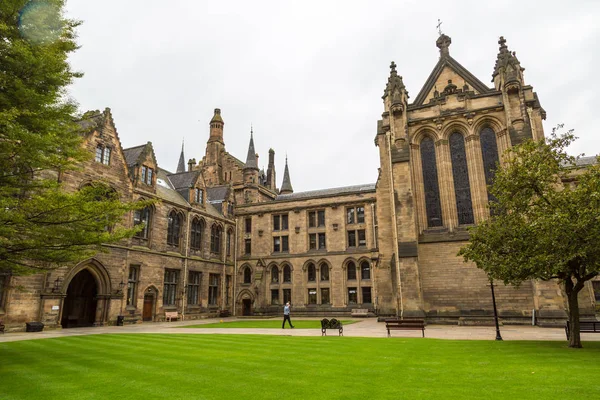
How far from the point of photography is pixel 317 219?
44.4 metres

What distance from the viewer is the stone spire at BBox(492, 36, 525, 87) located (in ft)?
88.6

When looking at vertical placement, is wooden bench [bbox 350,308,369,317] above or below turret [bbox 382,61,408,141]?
below

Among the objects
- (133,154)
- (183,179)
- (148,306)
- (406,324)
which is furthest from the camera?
(183,179)

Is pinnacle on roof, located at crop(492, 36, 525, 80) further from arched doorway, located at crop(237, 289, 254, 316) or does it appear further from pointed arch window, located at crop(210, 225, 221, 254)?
arched doorway, located at crop(237, 289, 254, 316)

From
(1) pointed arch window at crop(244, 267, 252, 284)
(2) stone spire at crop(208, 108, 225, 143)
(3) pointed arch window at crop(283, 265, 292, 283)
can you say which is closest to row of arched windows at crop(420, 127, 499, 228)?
(3) pointed arch window at crop(283, 265, 292, 283)

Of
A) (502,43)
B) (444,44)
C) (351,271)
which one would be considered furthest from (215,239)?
(502,43)

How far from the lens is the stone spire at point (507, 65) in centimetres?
2702

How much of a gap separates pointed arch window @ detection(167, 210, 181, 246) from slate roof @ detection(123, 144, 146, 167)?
579 centimetres

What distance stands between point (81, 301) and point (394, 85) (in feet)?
95.5

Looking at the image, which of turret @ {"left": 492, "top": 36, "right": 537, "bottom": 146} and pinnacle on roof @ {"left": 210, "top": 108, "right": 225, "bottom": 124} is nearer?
turret @ {"left": 492, "top": 36, "right": 537, "bottom": 146}

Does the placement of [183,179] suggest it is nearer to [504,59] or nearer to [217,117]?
[217,117]

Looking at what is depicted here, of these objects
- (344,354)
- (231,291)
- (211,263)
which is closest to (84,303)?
(211,263)

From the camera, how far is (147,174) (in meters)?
33.3

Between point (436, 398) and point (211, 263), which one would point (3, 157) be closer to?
point (436, 398)
